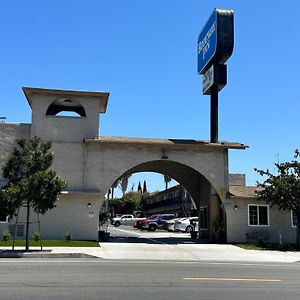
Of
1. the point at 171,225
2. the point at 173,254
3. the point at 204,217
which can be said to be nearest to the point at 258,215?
the point at 204,217

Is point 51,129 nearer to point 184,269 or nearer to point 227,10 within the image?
point 227,10

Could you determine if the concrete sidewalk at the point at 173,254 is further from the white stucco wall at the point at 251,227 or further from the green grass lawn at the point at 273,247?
the white stucco wall at the point at 251,227

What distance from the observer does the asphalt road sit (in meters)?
10.1

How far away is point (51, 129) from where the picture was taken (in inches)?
1172

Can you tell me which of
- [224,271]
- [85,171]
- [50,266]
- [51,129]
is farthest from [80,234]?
[224,271]

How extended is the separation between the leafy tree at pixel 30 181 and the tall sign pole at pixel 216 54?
1341 cm

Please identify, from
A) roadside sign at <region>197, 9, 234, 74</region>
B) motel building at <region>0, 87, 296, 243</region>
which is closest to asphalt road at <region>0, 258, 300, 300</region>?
motel building at <region>0, 87, 296, 243</region>

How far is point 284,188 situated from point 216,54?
10494mm

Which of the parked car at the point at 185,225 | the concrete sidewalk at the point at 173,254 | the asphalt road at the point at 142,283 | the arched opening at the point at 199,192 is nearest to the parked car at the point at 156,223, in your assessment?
the parked car at the point at 185,225

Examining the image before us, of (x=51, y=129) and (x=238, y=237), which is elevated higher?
(x=51, y=129)

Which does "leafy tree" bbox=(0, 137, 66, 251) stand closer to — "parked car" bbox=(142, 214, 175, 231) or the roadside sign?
the roadside sign

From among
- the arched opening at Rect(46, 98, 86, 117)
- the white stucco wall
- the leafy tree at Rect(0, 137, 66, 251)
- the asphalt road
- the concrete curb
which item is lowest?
the asphalt road

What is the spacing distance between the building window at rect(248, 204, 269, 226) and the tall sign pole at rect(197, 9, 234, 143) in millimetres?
4947

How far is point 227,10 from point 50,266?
77.8 feet
